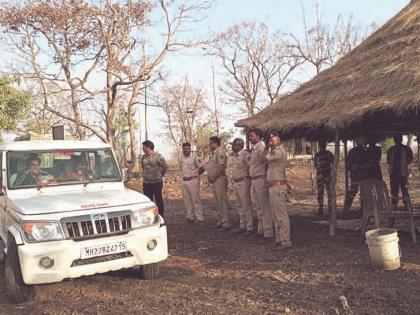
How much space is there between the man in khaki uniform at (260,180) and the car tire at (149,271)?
2.69 m

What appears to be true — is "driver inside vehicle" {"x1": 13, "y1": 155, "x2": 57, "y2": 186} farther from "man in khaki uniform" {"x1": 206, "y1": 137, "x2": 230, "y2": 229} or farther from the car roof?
"man in khaki uniform" {"x1": 206, "y1": 137, "x2": 230, "y2": 229}

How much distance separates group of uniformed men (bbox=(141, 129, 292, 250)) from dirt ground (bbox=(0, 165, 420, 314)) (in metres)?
0.53

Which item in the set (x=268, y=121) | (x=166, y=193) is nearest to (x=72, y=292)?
Result: (x=268, y=121)

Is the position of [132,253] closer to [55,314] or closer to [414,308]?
[55,314]

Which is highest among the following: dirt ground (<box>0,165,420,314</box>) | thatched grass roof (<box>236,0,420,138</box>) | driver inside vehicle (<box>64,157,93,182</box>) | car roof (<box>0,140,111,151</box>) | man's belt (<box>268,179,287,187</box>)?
thatched grass roof (<box>236,0,420,138</box>)

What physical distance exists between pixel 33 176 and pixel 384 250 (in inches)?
183

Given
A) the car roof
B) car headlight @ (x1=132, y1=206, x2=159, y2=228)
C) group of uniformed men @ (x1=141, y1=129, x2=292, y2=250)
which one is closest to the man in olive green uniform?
group of uniformed men @ (x1=141, y1=129, x2=292, y2=250)

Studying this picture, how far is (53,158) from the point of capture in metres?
6.14

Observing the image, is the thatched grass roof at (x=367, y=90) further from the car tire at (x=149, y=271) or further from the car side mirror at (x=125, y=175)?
the car tire at (x=149, y=271)

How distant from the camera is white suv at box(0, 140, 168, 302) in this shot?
15.6 feet

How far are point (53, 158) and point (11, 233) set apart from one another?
4.55ft

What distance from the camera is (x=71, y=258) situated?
4.79 meters

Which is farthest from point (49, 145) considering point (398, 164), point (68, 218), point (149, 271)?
point (398, 164)

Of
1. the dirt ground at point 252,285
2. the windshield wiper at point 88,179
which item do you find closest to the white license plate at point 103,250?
the dirt ground at point 252,285
